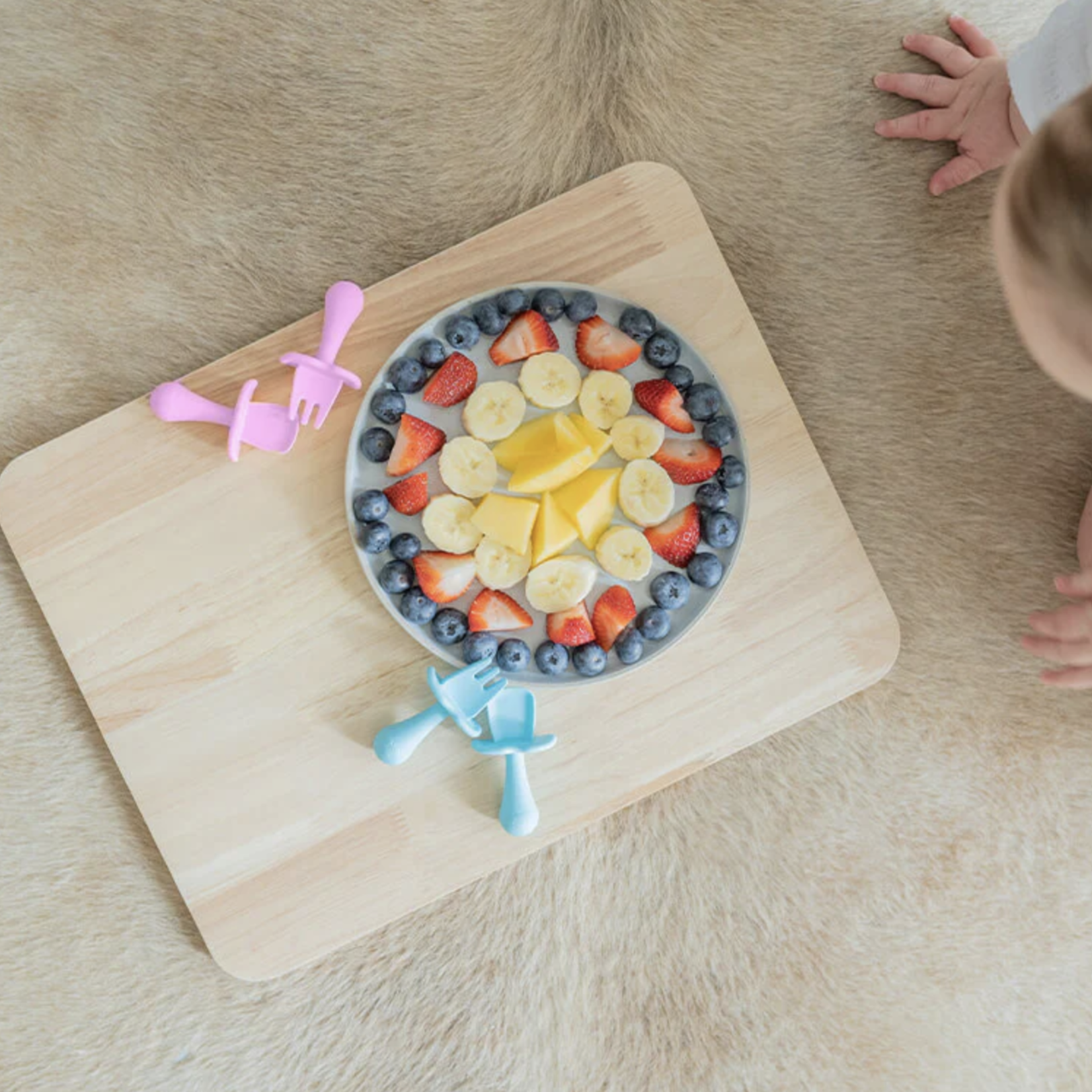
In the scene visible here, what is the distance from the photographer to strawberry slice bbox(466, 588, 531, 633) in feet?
3.18

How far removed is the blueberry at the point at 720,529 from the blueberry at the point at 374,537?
1.04ft

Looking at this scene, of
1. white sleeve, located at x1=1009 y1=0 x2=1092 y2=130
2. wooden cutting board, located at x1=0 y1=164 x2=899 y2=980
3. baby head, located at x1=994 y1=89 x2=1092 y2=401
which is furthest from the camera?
wooden cutting board, located at x1=0 y1=164 x2=899 y2=980

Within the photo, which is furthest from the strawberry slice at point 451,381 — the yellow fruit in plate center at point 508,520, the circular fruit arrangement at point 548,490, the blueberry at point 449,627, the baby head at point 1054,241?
the baby head at point 1054,241

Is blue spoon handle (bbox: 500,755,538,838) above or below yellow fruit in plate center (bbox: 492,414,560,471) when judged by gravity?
below

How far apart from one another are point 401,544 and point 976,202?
74 cm

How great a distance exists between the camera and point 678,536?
3.18 ft

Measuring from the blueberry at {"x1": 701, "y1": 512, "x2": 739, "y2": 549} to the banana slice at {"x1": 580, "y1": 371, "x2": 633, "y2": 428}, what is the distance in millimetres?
136

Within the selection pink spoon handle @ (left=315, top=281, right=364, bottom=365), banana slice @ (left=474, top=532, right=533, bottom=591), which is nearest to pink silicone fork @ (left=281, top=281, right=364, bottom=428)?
pink spoon handle @ (left=315, top=281, right=364, bottom=365)

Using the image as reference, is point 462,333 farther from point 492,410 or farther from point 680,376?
point 680,376

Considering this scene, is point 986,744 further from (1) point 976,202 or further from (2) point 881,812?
(1) point 976,202

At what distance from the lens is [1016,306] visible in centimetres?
76

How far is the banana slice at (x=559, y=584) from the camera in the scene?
3.17 feet

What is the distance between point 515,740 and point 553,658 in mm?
88

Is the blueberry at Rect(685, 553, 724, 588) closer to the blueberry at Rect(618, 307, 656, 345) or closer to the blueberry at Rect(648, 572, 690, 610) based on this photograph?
the blueberry at Rect(648, 572, 690, 610)
